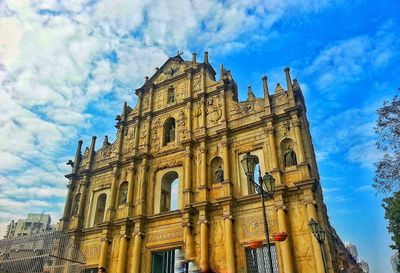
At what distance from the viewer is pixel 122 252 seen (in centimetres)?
1719

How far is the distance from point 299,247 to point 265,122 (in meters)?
6.38

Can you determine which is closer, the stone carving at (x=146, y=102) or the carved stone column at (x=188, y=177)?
the carved stone column at (x=188, y=177)

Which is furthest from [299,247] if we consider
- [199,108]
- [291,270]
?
[199,108]

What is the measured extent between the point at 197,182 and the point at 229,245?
4.00 meters

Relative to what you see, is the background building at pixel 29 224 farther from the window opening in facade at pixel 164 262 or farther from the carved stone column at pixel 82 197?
the window opening in facade at pixel 164 262

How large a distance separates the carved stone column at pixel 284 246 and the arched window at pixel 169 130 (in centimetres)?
858

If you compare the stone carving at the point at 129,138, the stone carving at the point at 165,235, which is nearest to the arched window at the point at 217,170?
the stone carving at the point at 165,235

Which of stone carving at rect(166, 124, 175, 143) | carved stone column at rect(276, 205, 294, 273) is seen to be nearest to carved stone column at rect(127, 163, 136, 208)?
stone carving at rect(166, 124, 175, 143)

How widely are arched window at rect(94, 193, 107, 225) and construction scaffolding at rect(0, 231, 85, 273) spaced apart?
2.40 meters

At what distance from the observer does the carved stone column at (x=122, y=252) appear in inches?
659

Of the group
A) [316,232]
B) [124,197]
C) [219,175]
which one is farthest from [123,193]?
[316,232]

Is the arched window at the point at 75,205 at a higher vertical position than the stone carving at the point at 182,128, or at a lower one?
lower

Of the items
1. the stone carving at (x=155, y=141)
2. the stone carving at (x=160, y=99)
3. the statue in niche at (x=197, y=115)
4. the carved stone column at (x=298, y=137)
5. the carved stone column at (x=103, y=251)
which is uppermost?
the stone carving at (x=160, y=99)

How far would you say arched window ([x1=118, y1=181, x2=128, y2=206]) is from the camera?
1960cm
